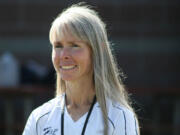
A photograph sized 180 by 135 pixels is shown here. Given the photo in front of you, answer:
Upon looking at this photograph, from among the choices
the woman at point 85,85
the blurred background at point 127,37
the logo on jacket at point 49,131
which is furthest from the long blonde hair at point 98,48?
the blurred background at point 127,37

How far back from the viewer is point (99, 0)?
8719 millimetres

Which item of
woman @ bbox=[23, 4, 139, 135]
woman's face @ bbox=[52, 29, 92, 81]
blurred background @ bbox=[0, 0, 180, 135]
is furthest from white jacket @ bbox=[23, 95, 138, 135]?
blurred background @ bbox=[0, 0, 180, 135]

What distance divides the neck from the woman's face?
6 cm

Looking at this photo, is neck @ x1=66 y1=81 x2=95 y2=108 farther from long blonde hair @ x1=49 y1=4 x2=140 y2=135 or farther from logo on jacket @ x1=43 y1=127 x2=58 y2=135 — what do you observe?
logo on jacket @ x1=43 y1=127 x2=58 y2=135

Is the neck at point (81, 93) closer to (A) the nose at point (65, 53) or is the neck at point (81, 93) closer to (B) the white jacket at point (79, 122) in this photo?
(B) the white jacket at point (79, 122)

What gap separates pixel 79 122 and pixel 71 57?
11.8 inches

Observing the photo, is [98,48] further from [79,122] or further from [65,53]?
[79,122]

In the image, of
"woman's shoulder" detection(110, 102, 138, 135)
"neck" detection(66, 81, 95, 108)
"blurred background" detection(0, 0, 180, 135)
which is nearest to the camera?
"woman's shoulder" detection(110, 102, 138, 135)

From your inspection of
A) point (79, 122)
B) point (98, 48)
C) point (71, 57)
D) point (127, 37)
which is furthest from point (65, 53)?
point (127, 37)

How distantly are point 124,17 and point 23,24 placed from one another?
4.34 ft

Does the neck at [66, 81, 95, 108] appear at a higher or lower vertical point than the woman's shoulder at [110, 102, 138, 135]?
higher

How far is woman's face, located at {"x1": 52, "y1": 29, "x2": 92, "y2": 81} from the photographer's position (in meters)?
3.07

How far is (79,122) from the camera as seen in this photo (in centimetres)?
308

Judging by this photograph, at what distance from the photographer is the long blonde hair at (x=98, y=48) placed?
3047 millimetres
